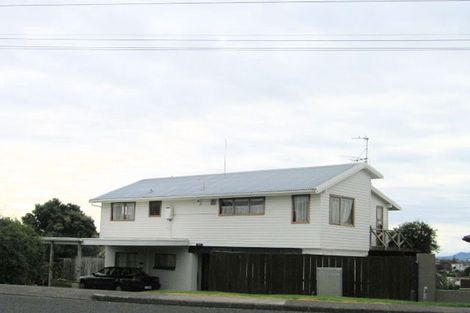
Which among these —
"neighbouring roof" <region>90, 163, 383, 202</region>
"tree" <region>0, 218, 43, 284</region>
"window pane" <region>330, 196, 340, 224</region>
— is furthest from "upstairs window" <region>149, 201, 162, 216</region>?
"window pane" <region>330, 196, 340, 224</region>

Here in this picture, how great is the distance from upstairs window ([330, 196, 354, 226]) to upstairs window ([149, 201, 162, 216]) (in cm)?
1021

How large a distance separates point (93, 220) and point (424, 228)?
2806 centimetres

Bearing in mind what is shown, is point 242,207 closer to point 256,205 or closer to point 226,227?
point 256,205

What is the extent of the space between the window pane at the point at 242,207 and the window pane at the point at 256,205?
219 millimetres

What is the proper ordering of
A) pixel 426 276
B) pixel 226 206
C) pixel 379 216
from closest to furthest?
pixel 426 276
pixel 226 206
pixel 379 216

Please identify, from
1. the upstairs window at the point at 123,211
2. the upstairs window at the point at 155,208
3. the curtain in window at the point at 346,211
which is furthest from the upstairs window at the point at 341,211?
the upstairs window at the point at 123,211

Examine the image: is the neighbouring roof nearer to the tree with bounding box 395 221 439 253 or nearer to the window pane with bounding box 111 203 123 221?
the window pane with bounding box 111 203 123 221

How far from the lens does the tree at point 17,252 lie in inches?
1180

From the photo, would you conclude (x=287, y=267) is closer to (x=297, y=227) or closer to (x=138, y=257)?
(x=297, y=227)

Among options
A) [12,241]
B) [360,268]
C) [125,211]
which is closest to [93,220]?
[125,211]

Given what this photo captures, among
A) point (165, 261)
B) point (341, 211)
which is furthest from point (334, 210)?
point (165, 261)

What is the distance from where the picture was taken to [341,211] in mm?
31031

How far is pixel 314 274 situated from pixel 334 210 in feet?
16.7

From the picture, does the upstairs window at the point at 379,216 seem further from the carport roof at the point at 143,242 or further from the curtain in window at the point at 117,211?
the curtain in window at the point at 117,211
